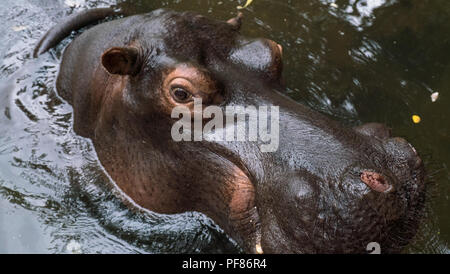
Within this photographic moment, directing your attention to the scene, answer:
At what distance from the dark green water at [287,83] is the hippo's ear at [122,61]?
44.1 inches

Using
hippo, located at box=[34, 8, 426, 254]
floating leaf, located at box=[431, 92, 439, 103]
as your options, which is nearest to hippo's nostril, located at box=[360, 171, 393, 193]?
hippo, located at box=[34, 8, 426, 254]

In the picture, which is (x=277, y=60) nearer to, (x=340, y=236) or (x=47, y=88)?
(x=340, y=236)

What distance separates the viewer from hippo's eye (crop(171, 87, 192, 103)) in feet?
11.0

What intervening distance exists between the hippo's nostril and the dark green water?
56cm

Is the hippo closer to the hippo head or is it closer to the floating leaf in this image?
the hippo head

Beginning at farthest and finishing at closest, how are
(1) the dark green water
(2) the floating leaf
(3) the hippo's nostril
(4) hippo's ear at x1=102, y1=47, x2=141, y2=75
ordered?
(2) the floating leaf
(1) the dark green water
(4) hippo's ear at x1=102, y1=47, x2=141, y2=75
(3) the hippo's nostril

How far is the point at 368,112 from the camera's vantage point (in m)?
5.26

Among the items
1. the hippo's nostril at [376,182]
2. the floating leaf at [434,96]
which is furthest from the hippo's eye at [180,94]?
the floating leaf at [434,96]

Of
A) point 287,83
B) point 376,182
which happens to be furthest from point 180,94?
Answer: point 287,83

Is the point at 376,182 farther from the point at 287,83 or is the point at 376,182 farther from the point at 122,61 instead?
the point at 287,83

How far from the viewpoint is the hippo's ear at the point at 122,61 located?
351 centimetres

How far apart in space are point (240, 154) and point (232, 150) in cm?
6

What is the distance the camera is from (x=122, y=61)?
3574 millimetres

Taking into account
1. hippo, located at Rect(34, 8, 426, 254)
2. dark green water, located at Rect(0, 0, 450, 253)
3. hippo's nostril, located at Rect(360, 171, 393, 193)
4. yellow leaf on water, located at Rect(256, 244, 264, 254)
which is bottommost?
dark green water, located at Rect(0, 0, 450, 253)
